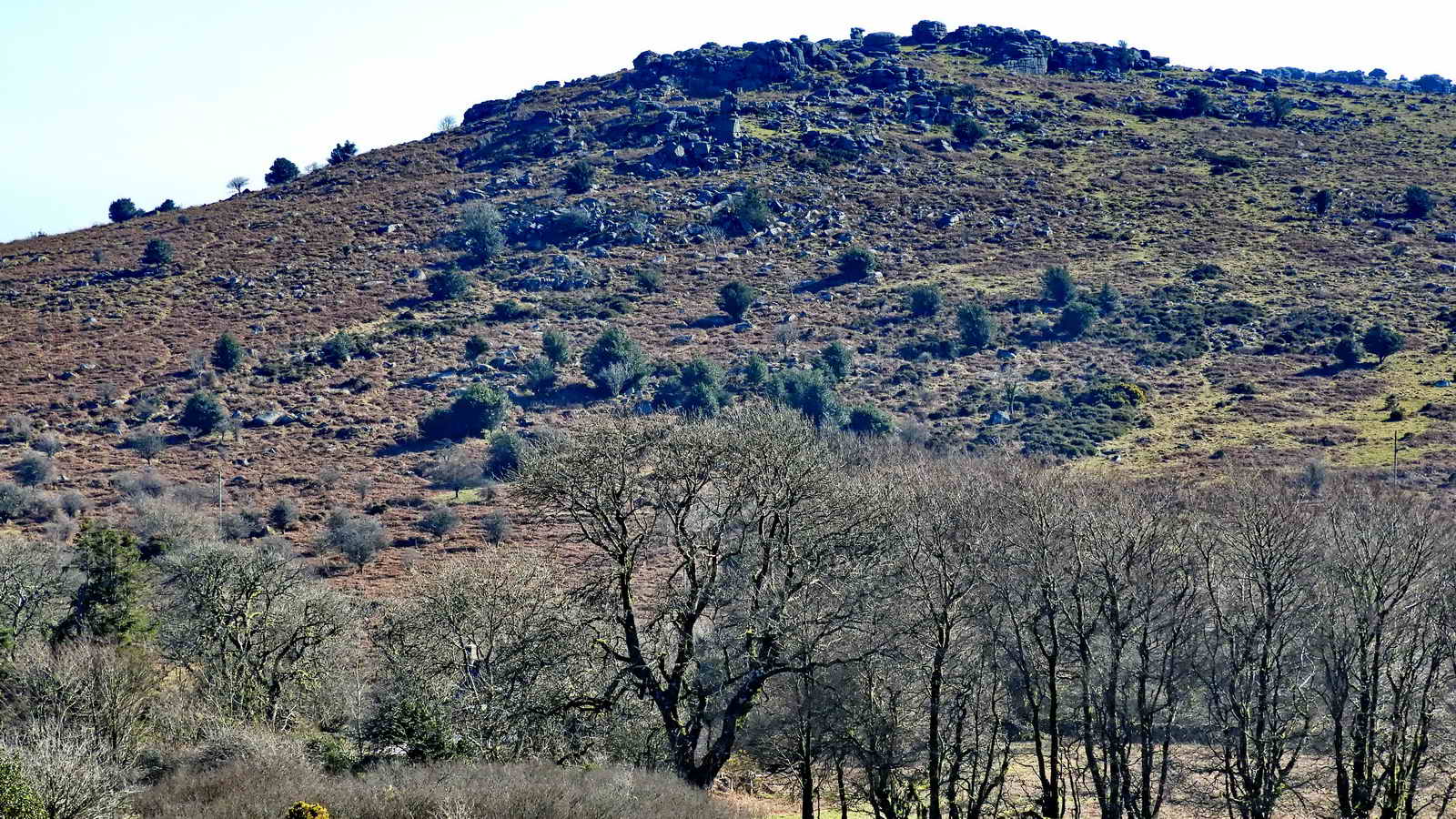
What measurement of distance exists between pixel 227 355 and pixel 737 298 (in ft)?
139

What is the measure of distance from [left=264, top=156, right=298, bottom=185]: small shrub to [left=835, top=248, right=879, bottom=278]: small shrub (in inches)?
3119

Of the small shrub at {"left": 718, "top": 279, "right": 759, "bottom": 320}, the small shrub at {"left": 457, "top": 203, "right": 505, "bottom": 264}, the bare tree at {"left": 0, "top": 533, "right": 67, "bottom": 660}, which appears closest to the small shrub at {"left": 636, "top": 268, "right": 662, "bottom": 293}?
the small shrub at {"left": 718, "top": 279, "right": 759, "bottom": 320}

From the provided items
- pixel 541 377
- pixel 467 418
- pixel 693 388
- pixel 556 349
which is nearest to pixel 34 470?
pixel 467 418

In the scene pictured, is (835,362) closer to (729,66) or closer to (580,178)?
(580,178)

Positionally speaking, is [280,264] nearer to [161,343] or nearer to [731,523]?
[161,343]

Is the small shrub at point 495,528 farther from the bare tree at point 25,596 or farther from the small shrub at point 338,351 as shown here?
the small shrub at point 338,351

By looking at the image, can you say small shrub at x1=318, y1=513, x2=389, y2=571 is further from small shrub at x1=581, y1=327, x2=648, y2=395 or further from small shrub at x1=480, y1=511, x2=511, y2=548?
small shrub at x1=581, y1=327, x2=648, y2=395

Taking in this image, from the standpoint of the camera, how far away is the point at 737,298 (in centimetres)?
11194

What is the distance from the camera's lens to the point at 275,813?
2762 cm

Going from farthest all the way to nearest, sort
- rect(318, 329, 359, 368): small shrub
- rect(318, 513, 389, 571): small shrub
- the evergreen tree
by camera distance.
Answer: rect(318, 329, 359, 368): small shrub
rect(318, 513, 389, 571): small shrub
the evergreen tree

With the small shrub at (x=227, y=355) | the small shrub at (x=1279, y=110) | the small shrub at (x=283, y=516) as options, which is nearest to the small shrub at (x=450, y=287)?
the small shrub at (x=227, y=355)

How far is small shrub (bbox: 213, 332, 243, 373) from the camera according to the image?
104 m

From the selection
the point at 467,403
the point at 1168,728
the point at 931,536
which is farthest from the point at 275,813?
the point at 467,403

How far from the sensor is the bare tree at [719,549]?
110 ft
